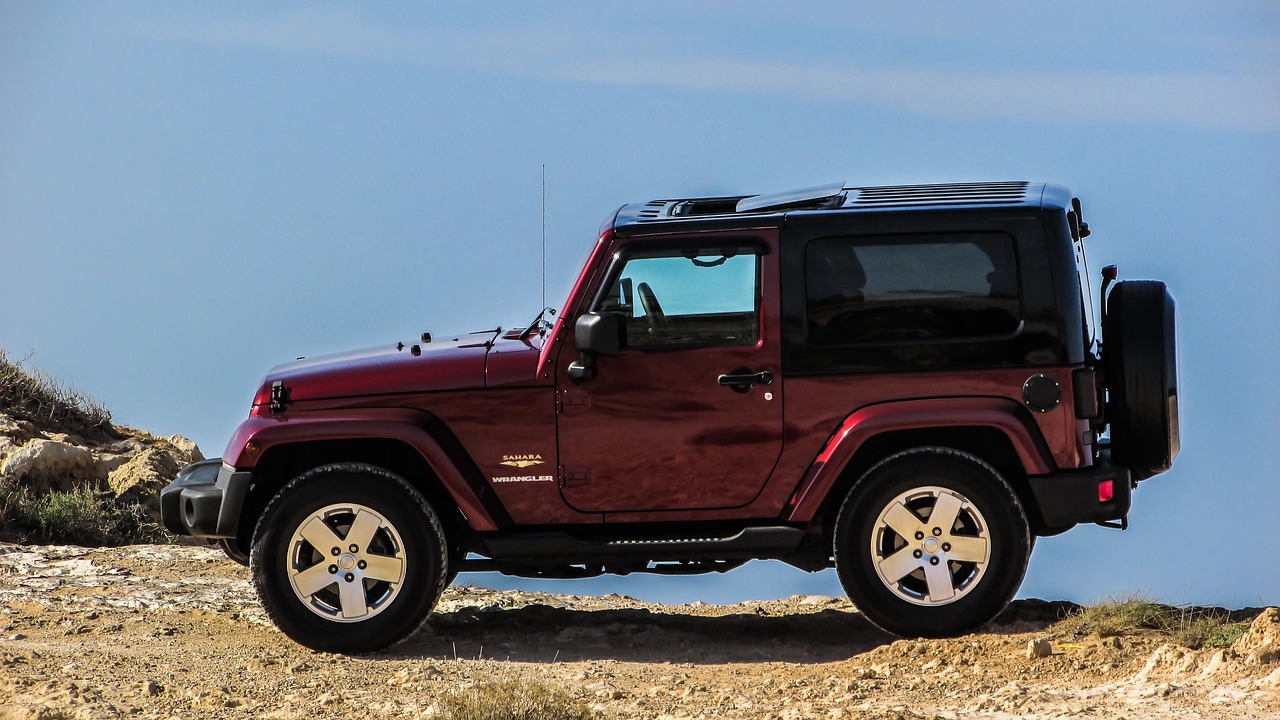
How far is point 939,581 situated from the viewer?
723 cm

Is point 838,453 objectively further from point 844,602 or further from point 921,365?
point 844,602

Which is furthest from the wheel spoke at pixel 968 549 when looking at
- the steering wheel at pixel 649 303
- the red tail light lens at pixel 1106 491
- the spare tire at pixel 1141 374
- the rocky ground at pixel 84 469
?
the rocky ground at pixel 84 469

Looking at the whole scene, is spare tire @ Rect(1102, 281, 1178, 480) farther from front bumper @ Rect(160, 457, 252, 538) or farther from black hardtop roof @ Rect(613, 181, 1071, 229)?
front bumper @ Rect(160, 457, 252, 538)

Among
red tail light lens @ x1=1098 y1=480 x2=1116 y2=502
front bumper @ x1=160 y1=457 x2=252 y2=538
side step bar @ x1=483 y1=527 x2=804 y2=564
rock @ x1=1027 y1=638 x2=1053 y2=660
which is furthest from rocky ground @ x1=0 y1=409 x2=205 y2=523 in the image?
red tail light lens @ x1=1098 y1=480 x2=1116 y2=502

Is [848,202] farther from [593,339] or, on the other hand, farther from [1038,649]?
[1038,649]

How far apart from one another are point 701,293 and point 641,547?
1340 mm

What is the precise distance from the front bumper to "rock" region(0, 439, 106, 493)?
5371 mm

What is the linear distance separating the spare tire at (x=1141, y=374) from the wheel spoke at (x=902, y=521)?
3.97 ft

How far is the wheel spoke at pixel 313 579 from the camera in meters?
7.37

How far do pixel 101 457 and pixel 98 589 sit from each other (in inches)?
180

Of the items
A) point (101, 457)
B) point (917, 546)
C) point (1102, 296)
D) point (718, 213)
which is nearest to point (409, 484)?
point (718, 213)

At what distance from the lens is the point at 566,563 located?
290 inches

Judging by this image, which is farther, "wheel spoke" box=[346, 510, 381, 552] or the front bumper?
the front bumper

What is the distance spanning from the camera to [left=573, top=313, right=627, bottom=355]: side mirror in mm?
6988
